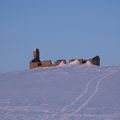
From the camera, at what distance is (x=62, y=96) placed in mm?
23094

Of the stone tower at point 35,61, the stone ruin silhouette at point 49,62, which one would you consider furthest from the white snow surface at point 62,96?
the stone tower at point 35,61

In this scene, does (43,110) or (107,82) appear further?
(107,82)

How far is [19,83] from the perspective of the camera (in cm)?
2966

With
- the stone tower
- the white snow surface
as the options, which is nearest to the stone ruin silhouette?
the stone tower

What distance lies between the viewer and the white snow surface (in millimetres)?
18266

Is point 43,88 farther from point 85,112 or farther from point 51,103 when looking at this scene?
point 85,112

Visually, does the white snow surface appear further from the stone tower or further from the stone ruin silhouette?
the stone tower

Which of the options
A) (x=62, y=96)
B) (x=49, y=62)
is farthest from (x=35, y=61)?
(x=62, y=96)

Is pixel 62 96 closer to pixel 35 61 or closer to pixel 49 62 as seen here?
pixel 49 62

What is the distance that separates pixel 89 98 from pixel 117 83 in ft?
18.8

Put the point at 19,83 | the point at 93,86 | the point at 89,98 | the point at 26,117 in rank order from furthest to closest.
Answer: the point at 19,83, the point at 93,86, the point at 89,98, the point at 26,117

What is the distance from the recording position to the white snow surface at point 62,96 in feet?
59.9

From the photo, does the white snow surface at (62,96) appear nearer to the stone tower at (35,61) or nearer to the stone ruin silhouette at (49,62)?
the stone ruin silhouette at (49,62)

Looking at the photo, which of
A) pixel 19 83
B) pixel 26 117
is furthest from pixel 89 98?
pixel 19 83
